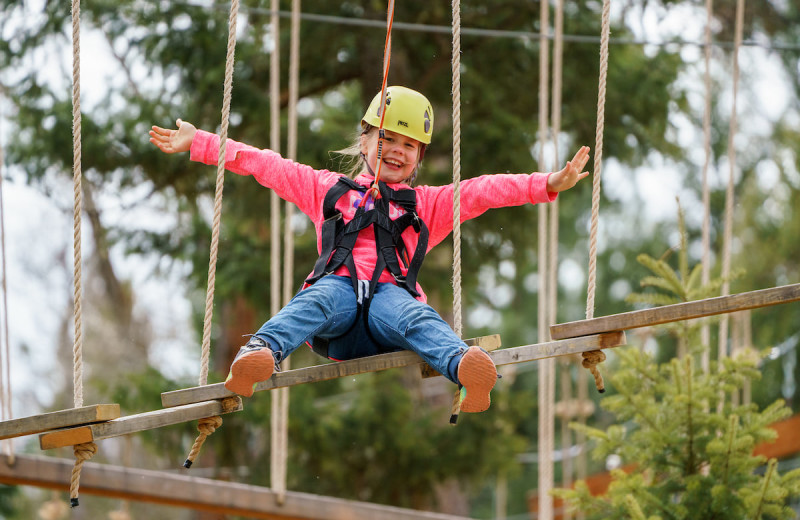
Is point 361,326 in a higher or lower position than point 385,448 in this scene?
higher

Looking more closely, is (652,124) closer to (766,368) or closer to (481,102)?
(481,102)

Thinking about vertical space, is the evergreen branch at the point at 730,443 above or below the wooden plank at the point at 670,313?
below

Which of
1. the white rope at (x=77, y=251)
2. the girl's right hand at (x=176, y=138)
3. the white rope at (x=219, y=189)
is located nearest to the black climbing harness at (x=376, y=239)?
the white rope at (x=219, y=189)

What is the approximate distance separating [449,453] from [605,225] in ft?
29.4

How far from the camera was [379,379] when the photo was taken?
319 inches

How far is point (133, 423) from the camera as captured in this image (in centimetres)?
260

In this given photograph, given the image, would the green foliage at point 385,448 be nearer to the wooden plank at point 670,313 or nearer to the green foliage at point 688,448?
the green foliage at point 688,448

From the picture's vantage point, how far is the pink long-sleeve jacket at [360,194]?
2.95 metres

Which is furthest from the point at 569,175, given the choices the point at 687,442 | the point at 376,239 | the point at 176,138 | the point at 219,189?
the point at 687,442

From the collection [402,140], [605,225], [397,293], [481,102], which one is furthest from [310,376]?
[605,225]

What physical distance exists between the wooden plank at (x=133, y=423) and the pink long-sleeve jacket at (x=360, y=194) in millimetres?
531

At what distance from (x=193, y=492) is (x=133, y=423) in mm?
1868

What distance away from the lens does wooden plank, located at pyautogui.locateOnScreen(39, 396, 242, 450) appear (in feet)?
8.45

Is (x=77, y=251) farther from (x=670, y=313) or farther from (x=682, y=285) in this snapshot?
(x=682, y=285)
